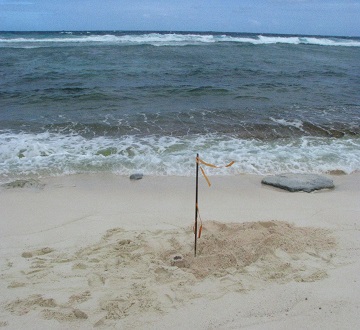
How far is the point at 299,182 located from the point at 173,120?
5414 millimetres

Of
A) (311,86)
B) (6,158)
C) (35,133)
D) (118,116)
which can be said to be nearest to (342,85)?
(311,86)

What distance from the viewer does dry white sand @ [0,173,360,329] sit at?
3.76 meters

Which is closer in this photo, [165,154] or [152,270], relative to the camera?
[152,270]

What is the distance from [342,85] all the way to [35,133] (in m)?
14.6

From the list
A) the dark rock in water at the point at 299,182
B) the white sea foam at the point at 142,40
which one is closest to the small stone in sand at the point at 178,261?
the dark rock in water at the point at 299,182

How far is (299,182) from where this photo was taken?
7027 millimetres

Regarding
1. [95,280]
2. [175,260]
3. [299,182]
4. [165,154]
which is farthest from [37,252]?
[299,182]

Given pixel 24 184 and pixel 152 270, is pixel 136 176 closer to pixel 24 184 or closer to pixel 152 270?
pixel 24 184

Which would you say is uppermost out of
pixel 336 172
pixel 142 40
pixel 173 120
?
pixel 142 40

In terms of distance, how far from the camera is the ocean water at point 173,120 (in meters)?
8.27

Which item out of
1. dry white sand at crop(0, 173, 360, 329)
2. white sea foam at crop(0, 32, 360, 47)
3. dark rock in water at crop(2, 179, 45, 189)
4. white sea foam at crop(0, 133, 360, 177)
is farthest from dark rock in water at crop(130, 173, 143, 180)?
white sea foam at crop(0, 32, 360, 47)

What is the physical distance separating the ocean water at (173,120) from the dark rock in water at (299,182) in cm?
67

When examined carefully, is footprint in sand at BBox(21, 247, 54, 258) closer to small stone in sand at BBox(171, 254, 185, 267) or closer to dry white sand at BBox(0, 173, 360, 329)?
dry white sand at BBox(0, 173, 360, 329)

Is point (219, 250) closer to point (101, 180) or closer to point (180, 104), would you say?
point (101, 180)
